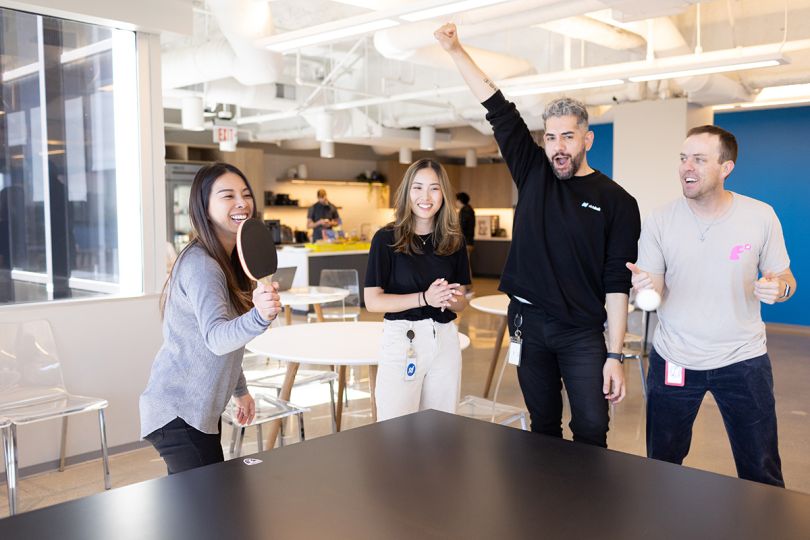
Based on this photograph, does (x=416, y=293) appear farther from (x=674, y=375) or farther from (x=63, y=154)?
(x=63, y=154)

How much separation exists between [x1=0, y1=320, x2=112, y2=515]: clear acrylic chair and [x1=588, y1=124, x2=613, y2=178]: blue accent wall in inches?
315

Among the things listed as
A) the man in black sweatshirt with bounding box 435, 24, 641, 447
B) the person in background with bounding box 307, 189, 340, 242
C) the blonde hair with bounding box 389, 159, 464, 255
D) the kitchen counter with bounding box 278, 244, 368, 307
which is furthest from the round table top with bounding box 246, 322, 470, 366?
the person in background with bounding box 307, 189, 340, 242

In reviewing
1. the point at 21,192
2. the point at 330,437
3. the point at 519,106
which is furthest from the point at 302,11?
the point at 330,437

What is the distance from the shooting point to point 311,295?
5750 millimetres

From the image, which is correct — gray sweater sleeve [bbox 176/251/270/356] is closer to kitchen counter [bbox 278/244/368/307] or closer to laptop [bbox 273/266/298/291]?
laptop [bbox 273/266/298/291]

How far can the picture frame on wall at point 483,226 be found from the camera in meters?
15.3

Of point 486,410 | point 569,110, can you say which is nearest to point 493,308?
point 486,410

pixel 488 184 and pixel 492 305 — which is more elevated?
pixel 488 184

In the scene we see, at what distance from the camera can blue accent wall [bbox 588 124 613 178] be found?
10.1 meters

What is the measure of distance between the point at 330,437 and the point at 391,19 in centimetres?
328

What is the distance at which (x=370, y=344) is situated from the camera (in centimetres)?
349

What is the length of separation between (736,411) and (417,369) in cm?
115

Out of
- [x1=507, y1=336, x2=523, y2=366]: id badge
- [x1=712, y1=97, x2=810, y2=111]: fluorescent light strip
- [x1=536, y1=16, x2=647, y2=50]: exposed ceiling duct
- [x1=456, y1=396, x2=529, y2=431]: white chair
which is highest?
[x1=536, y1=16, x2=647, y2=50]: exposed ceiling duct

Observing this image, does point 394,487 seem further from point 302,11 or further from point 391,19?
point 302,11
